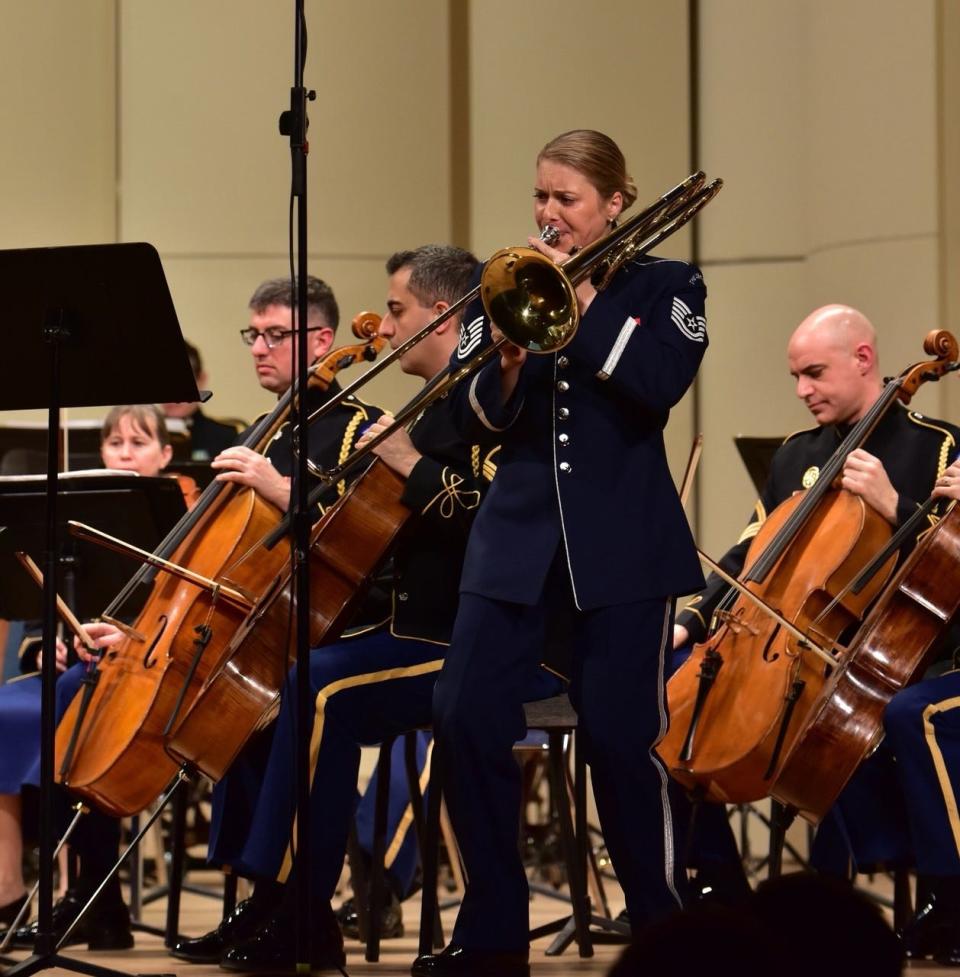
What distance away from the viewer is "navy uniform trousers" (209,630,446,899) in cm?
351

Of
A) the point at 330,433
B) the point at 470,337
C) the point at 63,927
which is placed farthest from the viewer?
the point at 330,433

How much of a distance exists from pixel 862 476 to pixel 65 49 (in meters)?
4.26

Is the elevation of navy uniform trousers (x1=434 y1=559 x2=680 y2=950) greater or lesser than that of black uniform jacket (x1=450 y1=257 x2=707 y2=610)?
lesser

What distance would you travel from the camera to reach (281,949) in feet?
11.1

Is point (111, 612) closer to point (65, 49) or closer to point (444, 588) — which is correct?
point (444, 588)

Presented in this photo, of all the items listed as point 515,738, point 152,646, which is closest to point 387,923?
point 152,646

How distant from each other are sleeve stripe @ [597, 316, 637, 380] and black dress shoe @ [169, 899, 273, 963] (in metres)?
1.38

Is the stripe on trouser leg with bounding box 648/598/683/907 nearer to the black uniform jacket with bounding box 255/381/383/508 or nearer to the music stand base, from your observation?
the music stand base

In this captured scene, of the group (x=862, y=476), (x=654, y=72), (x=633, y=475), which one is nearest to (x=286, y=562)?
(x=633, y=475)

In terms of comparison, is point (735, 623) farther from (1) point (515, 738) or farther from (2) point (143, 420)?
(2) point (143, 420)

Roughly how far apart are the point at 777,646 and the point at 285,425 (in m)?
1.29

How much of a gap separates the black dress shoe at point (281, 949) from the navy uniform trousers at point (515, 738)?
432 mm

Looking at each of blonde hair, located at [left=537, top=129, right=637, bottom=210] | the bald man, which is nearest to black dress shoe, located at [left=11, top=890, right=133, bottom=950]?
A: the bald man

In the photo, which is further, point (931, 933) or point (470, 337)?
point (931, 933)
